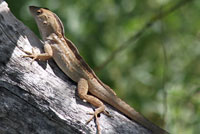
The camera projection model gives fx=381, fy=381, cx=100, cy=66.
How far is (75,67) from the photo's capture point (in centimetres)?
514

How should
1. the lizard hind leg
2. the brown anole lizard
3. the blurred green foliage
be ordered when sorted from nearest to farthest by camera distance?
1. the lizard hind leg
2. the brown anole lizard
3. the blurred green foliage

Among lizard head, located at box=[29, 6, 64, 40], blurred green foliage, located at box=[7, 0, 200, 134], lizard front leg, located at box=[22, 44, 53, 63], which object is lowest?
lizard front leg, located at box=[22, 44, 53, 63]

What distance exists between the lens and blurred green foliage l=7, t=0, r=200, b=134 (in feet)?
19.8

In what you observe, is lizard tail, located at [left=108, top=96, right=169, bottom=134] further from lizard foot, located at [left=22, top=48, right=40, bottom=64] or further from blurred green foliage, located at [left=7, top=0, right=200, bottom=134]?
blurred green foliage, located at [left=7, top=0, right=200, bottom=134]

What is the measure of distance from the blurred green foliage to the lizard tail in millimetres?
1257

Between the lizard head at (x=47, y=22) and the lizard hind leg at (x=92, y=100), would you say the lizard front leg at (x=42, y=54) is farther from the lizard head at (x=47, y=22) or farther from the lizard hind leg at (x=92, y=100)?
the lizard head at (x=47, y=22)

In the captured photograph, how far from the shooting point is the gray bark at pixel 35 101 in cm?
371

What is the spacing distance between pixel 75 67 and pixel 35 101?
144 cm

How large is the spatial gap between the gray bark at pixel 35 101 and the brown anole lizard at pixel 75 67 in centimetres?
13

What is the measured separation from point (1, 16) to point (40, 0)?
7.58ft

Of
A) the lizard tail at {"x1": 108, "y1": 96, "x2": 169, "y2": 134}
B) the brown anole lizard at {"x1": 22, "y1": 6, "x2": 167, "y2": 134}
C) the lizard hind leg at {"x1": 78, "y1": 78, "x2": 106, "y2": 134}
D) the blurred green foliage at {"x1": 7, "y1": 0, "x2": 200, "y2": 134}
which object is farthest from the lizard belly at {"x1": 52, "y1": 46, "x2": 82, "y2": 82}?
the blurred green foliage at {"x1": 7, "y1": 0, "x2": 200, "y2": 134}

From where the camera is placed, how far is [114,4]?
680 centimetres

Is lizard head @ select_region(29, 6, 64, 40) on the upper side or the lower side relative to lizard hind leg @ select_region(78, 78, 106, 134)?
upper

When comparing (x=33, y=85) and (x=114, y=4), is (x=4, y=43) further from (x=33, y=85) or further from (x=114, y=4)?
(x=114, y=4)
